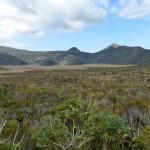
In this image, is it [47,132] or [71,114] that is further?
[71,114]

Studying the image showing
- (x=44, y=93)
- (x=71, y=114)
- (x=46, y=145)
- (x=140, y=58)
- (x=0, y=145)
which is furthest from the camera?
(x=140, y=58)

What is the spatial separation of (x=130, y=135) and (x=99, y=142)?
727 millimetres

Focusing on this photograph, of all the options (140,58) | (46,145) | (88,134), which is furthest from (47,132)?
(140,58)

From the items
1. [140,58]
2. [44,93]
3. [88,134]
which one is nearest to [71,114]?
[88,134]

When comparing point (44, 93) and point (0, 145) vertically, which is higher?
point (0, 145)

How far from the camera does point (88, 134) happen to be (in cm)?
671

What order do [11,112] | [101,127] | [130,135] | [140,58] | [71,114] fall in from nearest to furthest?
[101,127]
[130,135]
[71,114]
[11,112]
[140,58]

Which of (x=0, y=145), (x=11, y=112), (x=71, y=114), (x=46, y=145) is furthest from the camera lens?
(x=11, y=112)

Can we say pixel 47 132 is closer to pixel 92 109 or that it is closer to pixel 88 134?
pixel 88 134

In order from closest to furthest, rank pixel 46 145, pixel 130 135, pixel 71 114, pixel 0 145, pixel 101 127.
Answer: pixel 0 145, pixel 46 145, pixel 101 127, pixel 130 135, pixel 71 114

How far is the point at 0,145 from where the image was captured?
5.39 meters

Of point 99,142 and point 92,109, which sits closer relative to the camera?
point 99,142

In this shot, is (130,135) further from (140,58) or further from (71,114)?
(140,58)

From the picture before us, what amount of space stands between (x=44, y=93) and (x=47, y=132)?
1218cm
